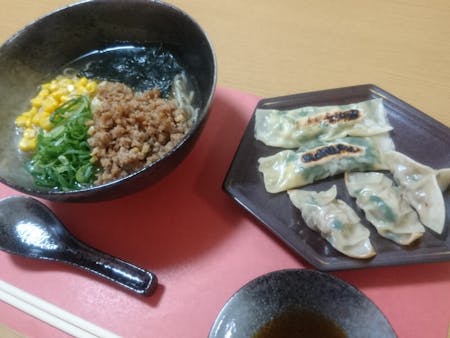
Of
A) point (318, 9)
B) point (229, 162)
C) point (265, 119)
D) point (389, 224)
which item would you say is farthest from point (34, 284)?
point (318, 9)

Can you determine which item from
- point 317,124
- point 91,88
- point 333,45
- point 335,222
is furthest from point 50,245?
point 333,45

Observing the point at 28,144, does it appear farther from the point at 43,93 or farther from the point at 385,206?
the point at 385,206

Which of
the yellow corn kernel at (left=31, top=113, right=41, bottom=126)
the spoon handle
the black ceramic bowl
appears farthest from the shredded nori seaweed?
the spoon handle

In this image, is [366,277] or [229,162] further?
[229,162]

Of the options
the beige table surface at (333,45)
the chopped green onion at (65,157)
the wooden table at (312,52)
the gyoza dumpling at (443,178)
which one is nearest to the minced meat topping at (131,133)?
the chopped green onion at (65,157)

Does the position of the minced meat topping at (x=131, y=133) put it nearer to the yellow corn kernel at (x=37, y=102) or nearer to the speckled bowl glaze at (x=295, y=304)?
the yellow corn kernel at (x=37, y=102)

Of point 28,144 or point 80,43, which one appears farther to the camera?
point 80,43

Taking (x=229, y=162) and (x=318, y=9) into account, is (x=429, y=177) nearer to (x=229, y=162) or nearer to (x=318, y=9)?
(x=229, y=162)
